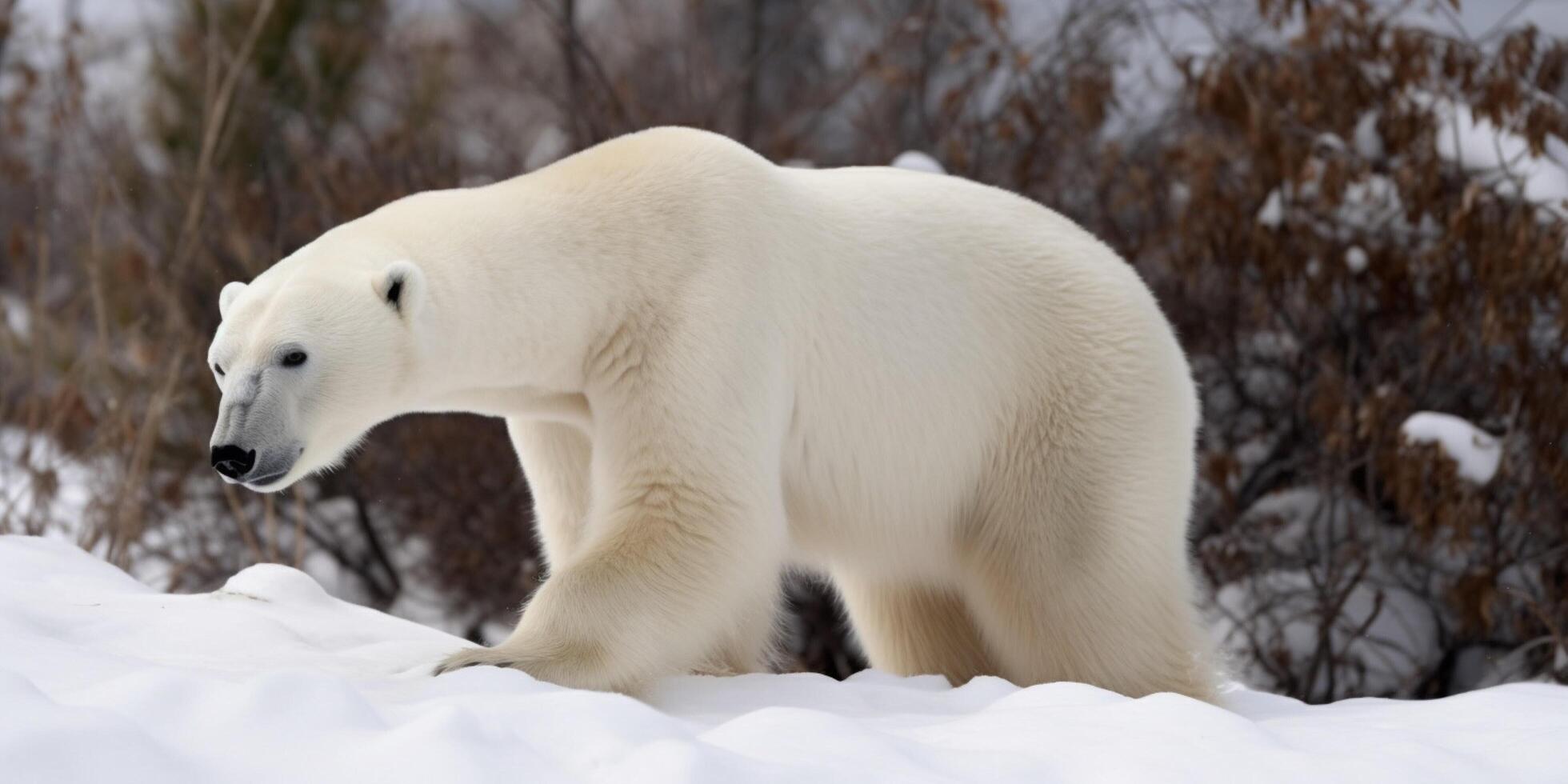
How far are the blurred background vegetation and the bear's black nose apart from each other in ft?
6.20

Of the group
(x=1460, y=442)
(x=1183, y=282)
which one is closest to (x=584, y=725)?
(x=1460, y=442)

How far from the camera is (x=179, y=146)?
7.86 metres

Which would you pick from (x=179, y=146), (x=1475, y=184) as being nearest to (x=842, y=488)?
(x=1475, y=184)

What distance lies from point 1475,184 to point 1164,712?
309 centimetres

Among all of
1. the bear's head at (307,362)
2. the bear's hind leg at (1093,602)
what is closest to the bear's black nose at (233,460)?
the bear's head at (307,362)

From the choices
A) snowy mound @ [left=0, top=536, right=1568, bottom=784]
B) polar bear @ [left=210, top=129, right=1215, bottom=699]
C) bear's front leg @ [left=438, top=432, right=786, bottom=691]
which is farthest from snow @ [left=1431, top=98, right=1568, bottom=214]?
bear's front leg @ [left=438, top=432, right=786, bottom=691]

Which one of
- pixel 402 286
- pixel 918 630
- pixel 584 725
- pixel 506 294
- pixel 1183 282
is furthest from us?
pixel 1183 282

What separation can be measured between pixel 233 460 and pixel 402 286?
1.17 ft

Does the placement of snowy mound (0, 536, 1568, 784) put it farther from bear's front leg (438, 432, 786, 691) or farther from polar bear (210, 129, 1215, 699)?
polar bear (210, 129, 1215, 699)

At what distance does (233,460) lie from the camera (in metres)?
2.19

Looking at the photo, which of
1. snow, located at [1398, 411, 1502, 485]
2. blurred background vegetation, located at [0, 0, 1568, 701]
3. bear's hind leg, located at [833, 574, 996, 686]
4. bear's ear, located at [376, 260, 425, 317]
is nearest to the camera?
bear's ear, located at [376, 260, 425, 317]

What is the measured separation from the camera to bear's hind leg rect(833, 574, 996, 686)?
326 cm

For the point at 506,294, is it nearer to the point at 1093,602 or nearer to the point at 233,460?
the point at 233,460

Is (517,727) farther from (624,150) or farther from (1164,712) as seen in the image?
(624,150)
